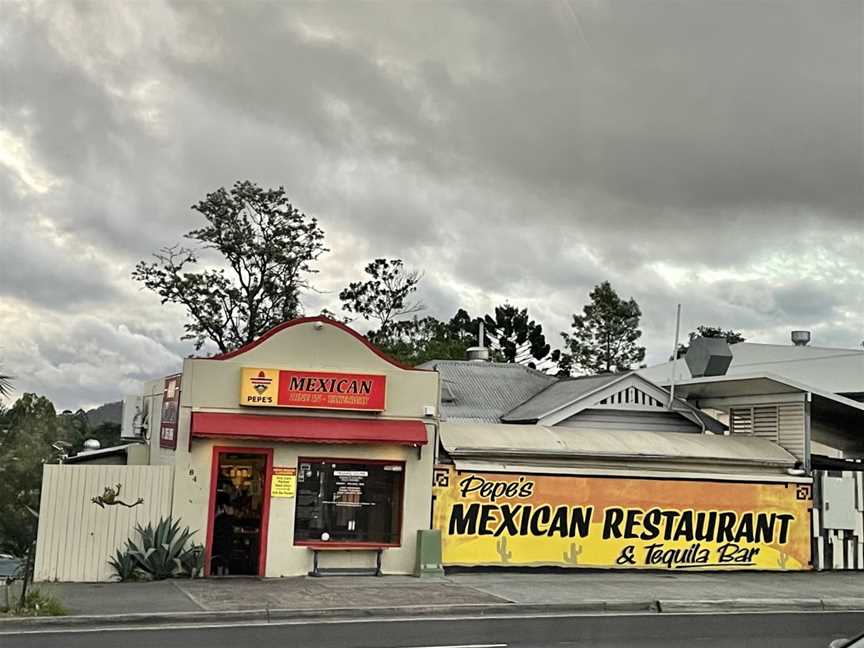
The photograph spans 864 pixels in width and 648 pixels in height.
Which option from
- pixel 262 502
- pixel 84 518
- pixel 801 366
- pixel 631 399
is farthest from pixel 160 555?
pixel 801 366

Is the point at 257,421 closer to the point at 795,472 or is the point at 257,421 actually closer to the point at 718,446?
the point at 718,446

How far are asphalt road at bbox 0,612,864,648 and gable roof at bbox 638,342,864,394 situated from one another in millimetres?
24877

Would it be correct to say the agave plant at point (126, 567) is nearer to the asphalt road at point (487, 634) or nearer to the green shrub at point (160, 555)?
the green shrub at point (160, 555)

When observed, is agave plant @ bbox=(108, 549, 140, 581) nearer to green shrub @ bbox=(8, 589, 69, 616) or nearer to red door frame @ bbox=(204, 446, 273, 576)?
red door frame @ bbox=(204, 446, 273, 576)

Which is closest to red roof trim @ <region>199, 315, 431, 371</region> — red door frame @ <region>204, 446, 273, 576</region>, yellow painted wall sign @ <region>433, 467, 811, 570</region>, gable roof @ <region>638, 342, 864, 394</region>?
red door frame @ <region>204, 446, 273, 576</region>

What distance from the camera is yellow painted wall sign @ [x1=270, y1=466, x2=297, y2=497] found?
61.7 ft

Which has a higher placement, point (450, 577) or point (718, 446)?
point (718, 446)

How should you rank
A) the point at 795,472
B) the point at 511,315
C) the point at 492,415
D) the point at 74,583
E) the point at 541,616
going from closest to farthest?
the point at 541,616 → the point at 74,583 → the point at 795,472 → the point at 492,415 → the point at 511,315

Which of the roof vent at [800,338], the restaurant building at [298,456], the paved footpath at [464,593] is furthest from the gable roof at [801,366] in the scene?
the restaurant building at [298,456]

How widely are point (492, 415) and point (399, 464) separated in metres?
9.52

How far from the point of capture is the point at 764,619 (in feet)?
51.1

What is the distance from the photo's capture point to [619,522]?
68.7ft

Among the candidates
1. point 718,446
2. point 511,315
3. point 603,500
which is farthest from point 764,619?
point 511,315

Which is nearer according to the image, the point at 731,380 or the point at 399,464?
the point at 399,464
